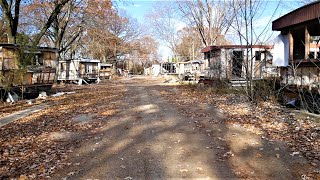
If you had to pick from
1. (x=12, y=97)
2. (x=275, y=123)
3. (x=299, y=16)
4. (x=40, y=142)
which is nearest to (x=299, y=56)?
(x=299, y=16)

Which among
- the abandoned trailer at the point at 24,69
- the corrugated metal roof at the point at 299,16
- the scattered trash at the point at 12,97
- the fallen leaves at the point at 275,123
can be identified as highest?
the corrugated metal roof at the point at 299,16

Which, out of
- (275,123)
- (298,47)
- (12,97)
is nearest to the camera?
(275,123)

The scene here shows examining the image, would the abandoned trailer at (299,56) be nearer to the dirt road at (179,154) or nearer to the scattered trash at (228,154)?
the dirt road at (179,154)

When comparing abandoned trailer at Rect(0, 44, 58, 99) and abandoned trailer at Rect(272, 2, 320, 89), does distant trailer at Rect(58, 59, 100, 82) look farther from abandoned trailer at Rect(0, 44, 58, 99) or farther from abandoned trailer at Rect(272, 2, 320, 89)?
abandoned trailer at Rect(272, 2, 320, 89)

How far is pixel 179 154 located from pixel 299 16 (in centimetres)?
785

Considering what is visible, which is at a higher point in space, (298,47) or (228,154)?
(298,47)

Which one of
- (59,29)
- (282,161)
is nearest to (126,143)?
(282,161)

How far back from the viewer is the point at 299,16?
35.7 ft

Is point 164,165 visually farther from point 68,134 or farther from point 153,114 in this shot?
point 153,114

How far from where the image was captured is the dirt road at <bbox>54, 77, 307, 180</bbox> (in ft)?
16.2

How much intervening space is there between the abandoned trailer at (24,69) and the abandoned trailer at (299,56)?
42.7 feet

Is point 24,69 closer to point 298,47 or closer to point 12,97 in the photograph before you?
point 12,97

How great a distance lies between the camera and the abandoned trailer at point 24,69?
643 inches

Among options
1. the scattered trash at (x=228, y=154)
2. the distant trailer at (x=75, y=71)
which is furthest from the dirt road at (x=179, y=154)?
the distant trailer at (x=75, y=71)
